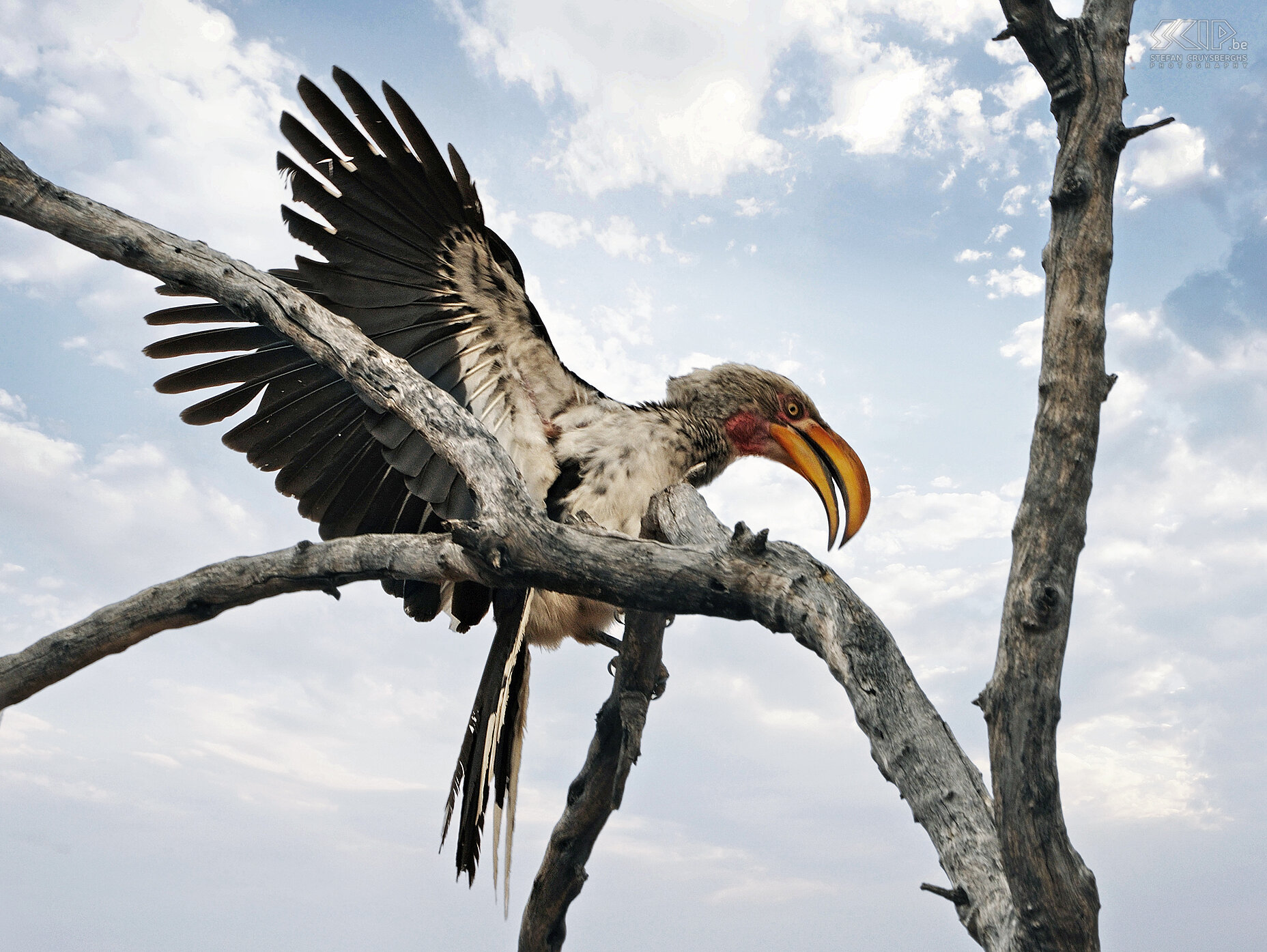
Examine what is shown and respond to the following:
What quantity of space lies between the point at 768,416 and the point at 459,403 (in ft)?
4.02

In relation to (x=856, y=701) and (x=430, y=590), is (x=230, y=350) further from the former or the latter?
(x=856, y=701)

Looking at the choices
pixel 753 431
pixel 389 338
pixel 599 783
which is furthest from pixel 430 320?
pixel 599 783

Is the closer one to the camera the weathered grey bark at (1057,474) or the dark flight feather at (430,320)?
the weathered grey bark at (1057,474)

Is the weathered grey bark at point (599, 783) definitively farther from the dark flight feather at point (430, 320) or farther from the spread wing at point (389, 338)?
the spread wing at point (389, 338)

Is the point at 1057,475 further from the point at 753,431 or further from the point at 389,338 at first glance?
the point at 389,338

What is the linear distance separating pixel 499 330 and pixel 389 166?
0.70 meters

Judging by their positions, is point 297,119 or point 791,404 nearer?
point 297,119

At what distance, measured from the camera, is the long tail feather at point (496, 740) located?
10.1 ft

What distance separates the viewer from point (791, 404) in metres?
3.49

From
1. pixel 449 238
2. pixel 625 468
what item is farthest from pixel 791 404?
pixel 449 238

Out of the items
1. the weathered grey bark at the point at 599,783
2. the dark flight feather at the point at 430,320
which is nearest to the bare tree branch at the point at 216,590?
the dark flight feather at the point at 430,320

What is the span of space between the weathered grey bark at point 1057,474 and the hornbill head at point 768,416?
1.67 metres

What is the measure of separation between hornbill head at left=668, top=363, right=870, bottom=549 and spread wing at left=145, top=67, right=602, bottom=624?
49 cm

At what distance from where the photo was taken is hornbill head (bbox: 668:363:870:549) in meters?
3.45
